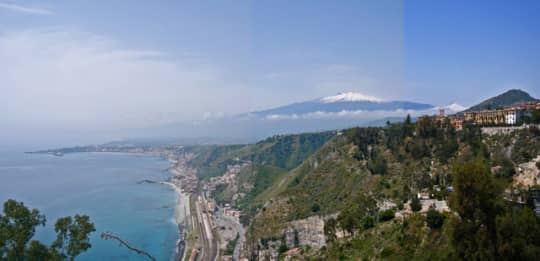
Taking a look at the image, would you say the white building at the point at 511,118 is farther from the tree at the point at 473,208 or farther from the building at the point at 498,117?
the tree at the point at 473,208

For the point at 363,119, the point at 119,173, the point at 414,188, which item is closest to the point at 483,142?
the point at 414,188

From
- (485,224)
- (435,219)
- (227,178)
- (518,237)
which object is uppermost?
(485,224)

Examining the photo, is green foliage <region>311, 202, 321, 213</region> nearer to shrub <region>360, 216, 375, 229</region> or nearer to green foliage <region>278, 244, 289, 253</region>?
green foliage <region>278, 244, 289, 253</region>

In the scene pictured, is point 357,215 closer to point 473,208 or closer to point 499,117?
point 473,208

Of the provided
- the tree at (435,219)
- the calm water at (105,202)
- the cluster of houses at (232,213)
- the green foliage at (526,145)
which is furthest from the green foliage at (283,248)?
the cluster of houses at (232,213)

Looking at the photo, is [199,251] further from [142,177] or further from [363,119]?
[363,119]

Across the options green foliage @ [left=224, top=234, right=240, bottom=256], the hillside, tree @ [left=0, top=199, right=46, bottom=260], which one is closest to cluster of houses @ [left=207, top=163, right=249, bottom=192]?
the hillside

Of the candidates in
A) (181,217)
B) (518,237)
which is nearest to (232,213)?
(181,217)
